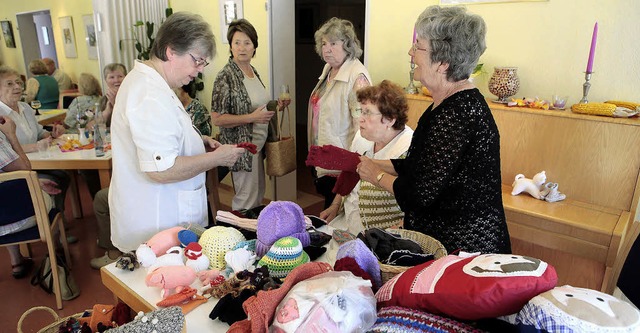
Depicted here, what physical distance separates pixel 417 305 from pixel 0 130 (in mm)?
2563

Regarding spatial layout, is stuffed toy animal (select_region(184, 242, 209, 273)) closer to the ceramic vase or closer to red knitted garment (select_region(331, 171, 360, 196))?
red knitted garment (select_region(331, 171, 360, 196))

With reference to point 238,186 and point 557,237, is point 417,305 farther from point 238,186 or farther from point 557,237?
point 238,186

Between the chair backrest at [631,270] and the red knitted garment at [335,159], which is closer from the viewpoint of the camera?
the chair backrest at [631,270]

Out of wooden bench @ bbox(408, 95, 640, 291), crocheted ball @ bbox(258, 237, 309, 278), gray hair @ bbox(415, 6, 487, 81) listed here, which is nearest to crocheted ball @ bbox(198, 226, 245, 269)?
crocheted ball @ bbox(258, 237, 309, 278)

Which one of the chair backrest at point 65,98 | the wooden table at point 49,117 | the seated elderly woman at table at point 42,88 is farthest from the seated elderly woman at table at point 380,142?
the chair backrest at point 65,98

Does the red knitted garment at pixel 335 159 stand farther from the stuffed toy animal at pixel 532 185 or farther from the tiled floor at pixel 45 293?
the tiled floor at pixel 45 293

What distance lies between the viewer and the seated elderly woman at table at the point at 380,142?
1.87 meters

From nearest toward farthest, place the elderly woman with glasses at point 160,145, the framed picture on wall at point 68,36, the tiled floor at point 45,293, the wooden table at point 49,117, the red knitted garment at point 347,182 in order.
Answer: the elderly woman with glasses at point 160,145
the red knitted garment at point 347,182
the tiled floor at point 45,293
the wooden table at point 49,117
the framed picture on wall at point 68,36

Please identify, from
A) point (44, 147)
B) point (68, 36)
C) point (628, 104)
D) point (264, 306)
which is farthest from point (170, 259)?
point (68, 36)

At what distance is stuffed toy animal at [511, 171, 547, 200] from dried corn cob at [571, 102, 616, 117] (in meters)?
0.36

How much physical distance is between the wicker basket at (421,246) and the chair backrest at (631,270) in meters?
0.65

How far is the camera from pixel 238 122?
9.43ft

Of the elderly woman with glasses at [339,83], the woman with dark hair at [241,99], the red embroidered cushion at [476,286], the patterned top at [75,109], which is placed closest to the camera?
the red embroidered cushion at [476,286]

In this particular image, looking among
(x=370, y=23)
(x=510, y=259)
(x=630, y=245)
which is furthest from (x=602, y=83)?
(x=510, y=259)
